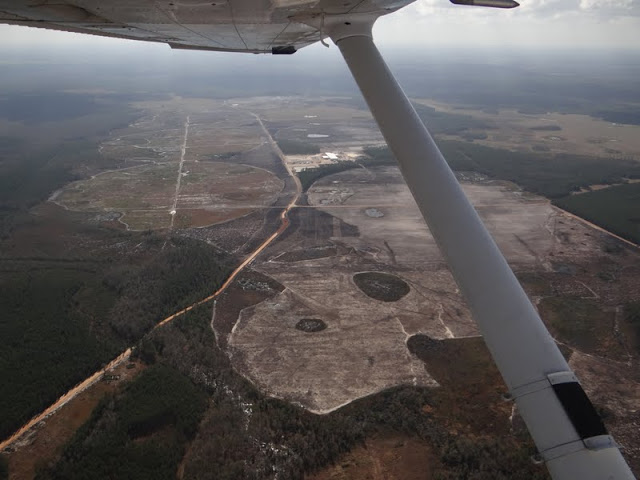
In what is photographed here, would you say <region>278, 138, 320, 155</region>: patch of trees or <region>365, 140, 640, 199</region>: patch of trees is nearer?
<region>365, 140, 640, 199</region>: patch of trees

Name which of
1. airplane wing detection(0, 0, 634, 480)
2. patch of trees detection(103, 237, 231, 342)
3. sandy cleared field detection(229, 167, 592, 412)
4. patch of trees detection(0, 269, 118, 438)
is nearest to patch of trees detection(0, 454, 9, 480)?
patch of trees detection(0, 269, 118, 438)

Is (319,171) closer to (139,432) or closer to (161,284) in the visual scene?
(161,284)

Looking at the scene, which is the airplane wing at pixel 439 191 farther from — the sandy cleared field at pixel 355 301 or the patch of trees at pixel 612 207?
the patch of trees at pixel 612 207

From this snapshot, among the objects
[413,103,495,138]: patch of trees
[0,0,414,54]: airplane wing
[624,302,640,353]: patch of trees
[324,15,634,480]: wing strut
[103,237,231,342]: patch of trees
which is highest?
[0,0,414,54]: airplane wing

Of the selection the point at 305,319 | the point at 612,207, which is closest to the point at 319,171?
the point at 612,207

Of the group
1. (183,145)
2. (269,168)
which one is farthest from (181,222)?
(183,145)

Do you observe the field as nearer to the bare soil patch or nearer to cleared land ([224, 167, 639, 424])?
the bare soil patch

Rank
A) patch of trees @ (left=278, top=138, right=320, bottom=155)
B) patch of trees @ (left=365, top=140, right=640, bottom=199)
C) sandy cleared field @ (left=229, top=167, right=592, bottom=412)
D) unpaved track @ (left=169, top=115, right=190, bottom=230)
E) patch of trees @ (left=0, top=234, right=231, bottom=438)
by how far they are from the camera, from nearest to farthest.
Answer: patch of trees @ (left=0, top=234, right=231, bottom=438), sandy cleared field @ (left=229, top=167, right=592, bottom=412), unpaved track @ (left=169, top=115, right=190, bottom=230), patch of trees @ (left=365, top=140, right=640, bottom=199), patch of trees @ (left=278, top=138, right=320, bottom=155)

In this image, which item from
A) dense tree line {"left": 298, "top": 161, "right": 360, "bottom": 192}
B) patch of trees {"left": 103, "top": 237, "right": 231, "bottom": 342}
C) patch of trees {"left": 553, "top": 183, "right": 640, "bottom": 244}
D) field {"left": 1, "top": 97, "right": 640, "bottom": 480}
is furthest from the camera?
dense tree line {"left": 298, "top": 161, "right": 360, "bottom": 192}
